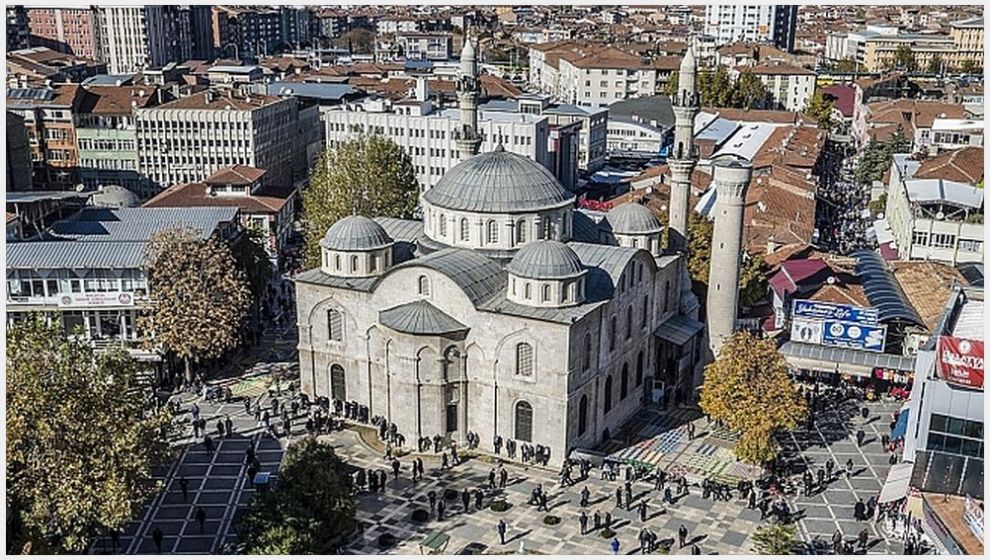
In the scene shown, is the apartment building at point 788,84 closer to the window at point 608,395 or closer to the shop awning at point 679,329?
the shop awning at point 679,329

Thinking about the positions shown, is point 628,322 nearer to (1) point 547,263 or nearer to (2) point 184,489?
(1) point 547,263

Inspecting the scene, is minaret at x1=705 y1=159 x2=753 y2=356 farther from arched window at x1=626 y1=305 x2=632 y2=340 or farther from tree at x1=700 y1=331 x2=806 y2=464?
tree at x1=700 y1=331 x2=806 y2=464

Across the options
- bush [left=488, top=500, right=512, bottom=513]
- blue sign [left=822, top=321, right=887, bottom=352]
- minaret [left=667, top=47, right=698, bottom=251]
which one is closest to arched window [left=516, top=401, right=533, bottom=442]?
bush [left=488, top=500, right=512, bottom=513]

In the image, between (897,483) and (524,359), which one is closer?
(897,483)

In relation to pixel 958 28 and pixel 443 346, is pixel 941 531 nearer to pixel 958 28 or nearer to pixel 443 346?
pixel 443 346

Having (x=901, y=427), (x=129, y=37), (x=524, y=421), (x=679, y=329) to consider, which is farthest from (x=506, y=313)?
(x=129, y=37)

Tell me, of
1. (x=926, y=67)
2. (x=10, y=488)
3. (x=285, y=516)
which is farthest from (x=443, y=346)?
(x=926, y=67)
